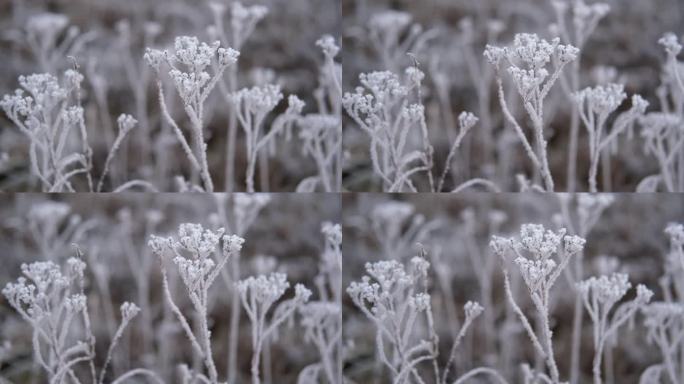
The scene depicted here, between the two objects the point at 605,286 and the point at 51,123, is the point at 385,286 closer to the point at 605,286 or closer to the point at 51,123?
the point at 605,286

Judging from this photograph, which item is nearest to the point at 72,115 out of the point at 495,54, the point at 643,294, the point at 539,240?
the point at 495,54

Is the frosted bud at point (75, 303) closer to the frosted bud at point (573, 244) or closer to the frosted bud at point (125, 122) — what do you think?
the frosted bud at point (125, 122)

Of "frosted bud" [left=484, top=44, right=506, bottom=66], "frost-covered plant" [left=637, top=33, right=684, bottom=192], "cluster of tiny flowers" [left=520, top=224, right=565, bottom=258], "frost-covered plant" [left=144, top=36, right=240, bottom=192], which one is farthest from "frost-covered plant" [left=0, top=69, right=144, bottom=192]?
"frost-covered plant" [left=637, top=33, right=684, bottom=192]

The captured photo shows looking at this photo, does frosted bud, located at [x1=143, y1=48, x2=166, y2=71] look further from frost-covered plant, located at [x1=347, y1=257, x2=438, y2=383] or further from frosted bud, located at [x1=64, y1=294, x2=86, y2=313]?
frost-covered plant, located at [x1=347, y1=257, x2=438, y2=383]

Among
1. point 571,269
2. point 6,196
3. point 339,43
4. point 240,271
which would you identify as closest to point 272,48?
point 339,43

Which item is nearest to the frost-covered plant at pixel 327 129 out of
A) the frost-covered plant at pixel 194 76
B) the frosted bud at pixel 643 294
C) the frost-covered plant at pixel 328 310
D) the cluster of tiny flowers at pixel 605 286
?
the frost-covered plant at pixel 328 310

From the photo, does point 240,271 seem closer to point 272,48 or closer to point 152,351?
point 152,351
